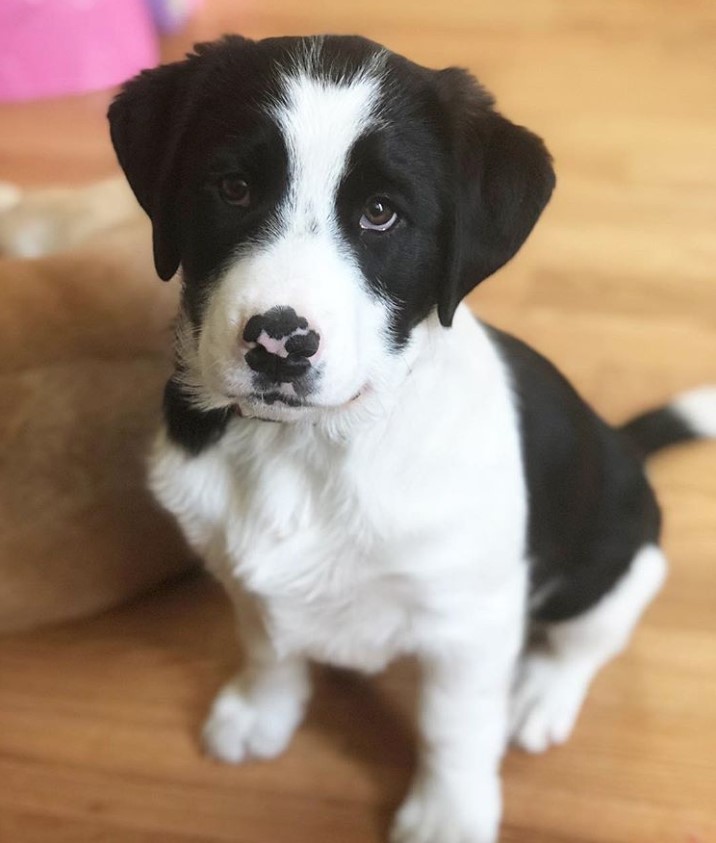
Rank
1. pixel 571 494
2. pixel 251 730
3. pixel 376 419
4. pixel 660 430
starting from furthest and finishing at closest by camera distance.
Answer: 1. pixel 660 430
2. pixel 251 730
3. pixel 571 494
4. pixel 376 419

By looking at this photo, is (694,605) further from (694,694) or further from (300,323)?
(300,323)

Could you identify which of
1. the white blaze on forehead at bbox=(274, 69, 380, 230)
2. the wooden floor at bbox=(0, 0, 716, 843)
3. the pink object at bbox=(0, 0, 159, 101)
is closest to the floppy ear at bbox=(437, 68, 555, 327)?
the white blaze on forehead at bbox=(274, 69, 380, 230)

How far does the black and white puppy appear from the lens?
3.37 ft

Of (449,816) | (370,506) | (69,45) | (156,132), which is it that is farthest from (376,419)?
(69,45)

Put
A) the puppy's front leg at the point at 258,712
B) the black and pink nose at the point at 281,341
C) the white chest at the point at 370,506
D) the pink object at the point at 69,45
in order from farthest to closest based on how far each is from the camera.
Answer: the pink object at the point at 69,45
the puppy's front leg at the point at 258,712
the white chest at the point at 370,506
the black and pink nose at the point at 281,341

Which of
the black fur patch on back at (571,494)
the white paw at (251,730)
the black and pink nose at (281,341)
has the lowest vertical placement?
the white paw at (251,730)

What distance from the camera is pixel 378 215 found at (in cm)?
106

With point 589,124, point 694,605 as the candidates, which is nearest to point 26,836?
point 694,605

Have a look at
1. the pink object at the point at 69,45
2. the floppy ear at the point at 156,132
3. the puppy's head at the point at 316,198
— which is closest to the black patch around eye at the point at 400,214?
the puppy's head at the point at 316,198

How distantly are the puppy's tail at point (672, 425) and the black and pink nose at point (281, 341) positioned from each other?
1013 millimetres

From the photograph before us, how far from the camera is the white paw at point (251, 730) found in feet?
5.48

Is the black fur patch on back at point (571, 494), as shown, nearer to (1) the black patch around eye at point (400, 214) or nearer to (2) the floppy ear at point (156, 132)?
(1) the black patch around eye at point (400, 214)

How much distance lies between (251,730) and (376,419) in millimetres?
693

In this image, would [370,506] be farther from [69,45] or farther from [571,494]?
[69,45]
